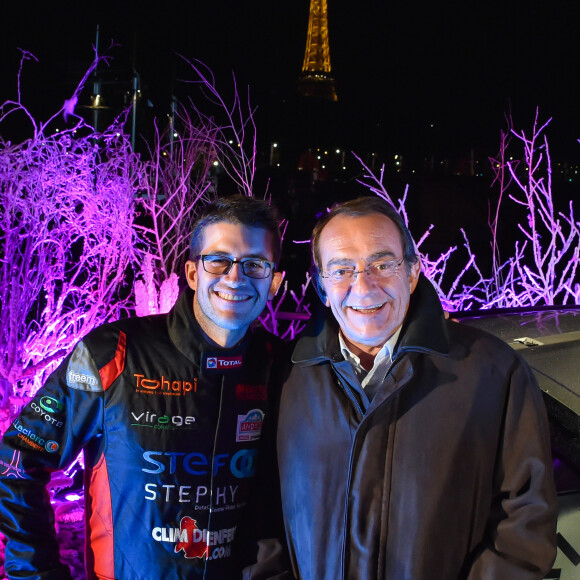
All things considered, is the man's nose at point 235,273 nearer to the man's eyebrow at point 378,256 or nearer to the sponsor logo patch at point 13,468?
the man's eyebrow at point 378,256

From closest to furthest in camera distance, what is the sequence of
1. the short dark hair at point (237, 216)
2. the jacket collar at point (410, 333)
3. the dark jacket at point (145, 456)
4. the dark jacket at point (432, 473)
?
the dark jacket at point (432, 473) → the jacket collar at point (410, 333) → the dark jacket at point (145, 456) → the short dark hair at point (237, 216)

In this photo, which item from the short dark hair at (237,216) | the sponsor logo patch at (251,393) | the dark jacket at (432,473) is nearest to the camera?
the dark jacket at (432,473)

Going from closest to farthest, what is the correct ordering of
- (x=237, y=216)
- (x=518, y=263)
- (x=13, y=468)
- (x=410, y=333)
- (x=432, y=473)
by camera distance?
1. (x=432, y=473)
2. (x=410, y=333)
3. (x=13, y=468)
4. (x=237, y=216)
5. (x=518, y=263)

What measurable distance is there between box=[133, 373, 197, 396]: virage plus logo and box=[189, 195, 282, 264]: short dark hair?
1.68ft

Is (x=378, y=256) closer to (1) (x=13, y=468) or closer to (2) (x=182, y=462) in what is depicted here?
(2) (x=182, y=462)

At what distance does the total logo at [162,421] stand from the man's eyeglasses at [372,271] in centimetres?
72

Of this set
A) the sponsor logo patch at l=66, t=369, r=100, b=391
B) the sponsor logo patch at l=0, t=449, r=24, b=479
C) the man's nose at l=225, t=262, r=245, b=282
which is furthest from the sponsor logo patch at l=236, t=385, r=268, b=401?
the sponsor logo patch at l=0, t=449, r=24, b=479

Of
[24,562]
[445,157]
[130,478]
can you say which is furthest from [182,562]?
[445,157]

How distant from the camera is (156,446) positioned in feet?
6.75

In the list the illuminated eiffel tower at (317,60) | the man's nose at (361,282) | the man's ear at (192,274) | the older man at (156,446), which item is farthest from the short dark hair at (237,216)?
the illuminated eiffel tower at (317,60)

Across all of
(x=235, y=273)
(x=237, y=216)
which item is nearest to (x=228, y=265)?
(x=235, y=273)

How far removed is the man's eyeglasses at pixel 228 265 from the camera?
222 centimetres

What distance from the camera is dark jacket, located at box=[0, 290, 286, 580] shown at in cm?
203

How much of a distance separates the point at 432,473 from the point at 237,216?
3.81ft
